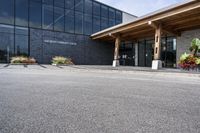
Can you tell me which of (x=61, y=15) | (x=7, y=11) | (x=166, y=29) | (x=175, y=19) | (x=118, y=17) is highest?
(x=118, y=17)

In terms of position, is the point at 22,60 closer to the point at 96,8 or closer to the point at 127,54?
the point at 96,8

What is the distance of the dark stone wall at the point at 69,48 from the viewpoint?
29.8 meters

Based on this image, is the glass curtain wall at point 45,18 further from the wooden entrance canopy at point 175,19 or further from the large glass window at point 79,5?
the wooden entrance canopy at point 175,19

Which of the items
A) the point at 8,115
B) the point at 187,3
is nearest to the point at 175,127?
the point at 8,115

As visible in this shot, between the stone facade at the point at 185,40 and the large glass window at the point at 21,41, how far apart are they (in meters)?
19.5

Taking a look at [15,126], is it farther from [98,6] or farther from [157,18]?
[98,6]

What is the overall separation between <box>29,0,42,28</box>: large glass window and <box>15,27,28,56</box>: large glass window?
4.66ft

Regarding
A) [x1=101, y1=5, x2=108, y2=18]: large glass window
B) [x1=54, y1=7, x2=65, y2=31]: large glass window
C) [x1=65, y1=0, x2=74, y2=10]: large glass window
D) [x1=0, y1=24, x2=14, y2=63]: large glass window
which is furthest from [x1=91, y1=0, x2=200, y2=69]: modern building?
[x1=0, y1=24, x2=14, y2=63]: large glass window

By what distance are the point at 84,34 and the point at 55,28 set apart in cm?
472

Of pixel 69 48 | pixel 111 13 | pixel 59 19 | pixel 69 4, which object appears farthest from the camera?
pixel 111 13

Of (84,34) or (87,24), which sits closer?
(84,34)

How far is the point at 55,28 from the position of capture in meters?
31.4

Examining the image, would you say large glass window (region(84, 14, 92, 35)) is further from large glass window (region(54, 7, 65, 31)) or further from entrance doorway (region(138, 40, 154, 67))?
entrance doorway (region(138, 40, 154, 67))

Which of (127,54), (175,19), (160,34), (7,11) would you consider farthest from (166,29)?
(7,11)
